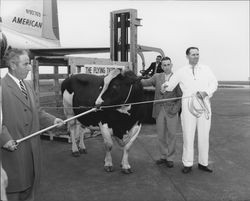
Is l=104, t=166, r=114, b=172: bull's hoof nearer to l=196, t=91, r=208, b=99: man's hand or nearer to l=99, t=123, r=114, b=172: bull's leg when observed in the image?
l=99, t=123, r=114, b=172: bull's leg

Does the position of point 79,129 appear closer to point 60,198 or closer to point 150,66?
point 60,198

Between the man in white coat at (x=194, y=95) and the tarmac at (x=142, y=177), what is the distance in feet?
1.30

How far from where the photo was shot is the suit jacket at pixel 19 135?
96.2 inches

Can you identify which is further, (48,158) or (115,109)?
(48,158)

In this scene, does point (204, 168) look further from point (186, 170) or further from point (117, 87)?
point (117, 87)

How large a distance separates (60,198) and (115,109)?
1476mm

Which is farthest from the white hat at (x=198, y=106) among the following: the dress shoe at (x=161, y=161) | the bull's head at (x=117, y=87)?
the dress shoe at (x=161, y=161)

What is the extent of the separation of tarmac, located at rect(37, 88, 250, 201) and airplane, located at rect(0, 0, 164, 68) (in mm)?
4753

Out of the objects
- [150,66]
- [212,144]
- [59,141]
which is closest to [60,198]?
[59,141]

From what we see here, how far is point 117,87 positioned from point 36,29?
458 inches

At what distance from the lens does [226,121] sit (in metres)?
9.85

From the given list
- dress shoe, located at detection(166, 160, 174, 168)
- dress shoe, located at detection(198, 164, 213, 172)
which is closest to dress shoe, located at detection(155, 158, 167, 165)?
dress shoe, located at detection(166, 160, 174, 168)

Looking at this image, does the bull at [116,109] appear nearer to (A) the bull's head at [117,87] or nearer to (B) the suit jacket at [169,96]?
(A) the bull's head at [117,87]

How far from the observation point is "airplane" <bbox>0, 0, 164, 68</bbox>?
39.0 ft
